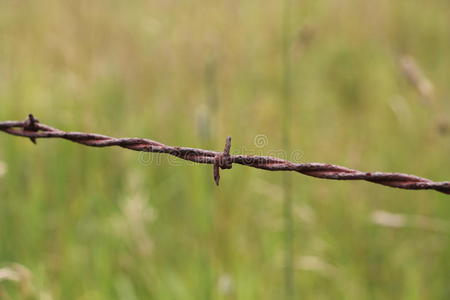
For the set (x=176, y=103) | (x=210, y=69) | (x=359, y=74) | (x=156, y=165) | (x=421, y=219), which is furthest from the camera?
(x=359, y=74)

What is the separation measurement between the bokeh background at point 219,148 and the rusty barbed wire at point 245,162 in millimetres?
389

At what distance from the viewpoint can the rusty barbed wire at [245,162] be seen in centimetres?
103

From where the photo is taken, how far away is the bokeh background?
2.16m

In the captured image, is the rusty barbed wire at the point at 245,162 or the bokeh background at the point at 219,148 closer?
the rusty barbed wire at the point at 245,162

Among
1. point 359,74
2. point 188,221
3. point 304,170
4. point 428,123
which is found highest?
point 359,74

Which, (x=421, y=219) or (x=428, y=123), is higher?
(x=428, y=123)

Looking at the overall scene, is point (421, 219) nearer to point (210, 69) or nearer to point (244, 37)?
point (210, 69)

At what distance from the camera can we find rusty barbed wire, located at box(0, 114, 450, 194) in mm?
1026

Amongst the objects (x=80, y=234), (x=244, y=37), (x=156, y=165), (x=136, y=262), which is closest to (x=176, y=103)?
(x=156, y=165)

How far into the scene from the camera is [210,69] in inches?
79.4

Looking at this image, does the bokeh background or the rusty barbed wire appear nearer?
the rusty barbed wire

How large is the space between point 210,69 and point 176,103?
5.42 feet

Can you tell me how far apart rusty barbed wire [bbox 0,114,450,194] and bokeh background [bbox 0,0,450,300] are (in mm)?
389

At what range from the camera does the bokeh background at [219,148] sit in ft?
7.09
